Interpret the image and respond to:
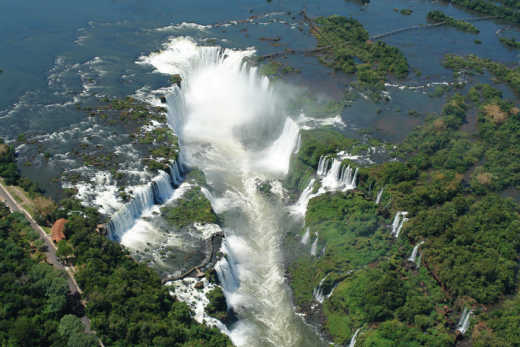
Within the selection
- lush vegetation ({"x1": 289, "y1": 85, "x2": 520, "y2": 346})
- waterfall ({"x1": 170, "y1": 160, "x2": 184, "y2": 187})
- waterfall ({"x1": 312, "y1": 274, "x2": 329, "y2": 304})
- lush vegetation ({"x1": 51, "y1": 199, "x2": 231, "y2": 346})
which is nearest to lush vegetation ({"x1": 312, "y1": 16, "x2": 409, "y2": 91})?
lush vegetation ({"x1": 289, "y1": 85, "x2": 520, "y2": 346})

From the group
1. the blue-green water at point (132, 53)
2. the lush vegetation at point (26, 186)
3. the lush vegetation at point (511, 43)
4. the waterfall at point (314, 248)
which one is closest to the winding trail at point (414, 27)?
the blue-green water at point (132, 53)

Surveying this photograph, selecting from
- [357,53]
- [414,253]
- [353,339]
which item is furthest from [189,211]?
[357,53]

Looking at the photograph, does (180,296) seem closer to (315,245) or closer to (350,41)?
(315,245)

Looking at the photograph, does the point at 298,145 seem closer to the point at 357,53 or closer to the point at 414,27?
the point at 357,53

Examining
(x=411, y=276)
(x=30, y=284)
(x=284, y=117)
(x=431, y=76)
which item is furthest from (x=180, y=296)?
(x=431, y=76)

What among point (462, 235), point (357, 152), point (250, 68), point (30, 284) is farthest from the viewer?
point (250, 68)

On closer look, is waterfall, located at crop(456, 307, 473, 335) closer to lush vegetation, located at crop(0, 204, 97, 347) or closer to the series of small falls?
the series of small falls
